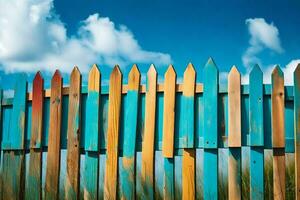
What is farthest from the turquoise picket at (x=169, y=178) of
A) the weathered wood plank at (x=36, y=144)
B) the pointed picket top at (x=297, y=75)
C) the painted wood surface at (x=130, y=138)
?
the weathered wood plank at (x=36, y=144)

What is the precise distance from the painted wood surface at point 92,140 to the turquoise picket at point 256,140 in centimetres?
175

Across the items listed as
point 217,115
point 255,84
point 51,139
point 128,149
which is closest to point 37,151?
point 51,139

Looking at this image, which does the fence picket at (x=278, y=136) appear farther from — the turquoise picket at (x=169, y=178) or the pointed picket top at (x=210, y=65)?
the turquoise picket at (x=169, y=178)

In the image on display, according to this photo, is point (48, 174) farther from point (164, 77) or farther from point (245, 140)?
point (245, 140)

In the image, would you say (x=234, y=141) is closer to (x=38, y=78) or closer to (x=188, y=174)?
(x=188, y=174)

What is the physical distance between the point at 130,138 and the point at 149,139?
0.75ft

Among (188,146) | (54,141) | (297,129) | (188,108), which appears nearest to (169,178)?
(188,146)

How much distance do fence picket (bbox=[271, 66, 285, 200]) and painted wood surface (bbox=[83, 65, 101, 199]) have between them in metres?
1.99

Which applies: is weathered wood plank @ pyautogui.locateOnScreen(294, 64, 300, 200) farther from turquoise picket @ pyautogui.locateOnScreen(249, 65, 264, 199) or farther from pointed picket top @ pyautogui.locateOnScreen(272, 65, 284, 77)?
turquoise picket @ pyautogui.locateOnScreen(249, 65, 264, 199)

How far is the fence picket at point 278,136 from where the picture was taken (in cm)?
510

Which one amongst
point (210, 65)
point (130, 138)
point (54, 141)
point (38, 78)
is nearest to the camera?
point (210, 65)

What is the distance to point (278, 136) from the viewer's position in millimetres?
5117

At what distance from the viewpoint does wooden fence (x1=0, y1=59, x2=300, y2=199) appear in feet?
16.9

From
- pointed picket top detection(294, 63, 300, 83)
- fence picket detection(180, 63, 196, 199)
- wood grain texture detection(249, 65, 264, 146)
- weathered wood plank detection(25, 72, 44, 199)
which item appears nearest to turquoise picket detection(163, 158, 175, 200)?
fence picket detection(180, 63, 196, 199)
